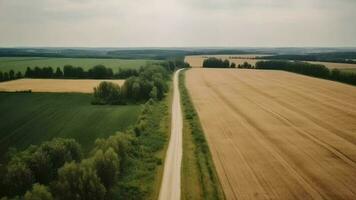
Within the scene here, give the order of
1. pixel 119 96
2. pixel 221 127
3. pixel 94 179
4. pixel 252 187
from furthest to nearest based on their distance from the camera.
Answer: pixel 119 96
pixel 221 127
pixel 252 187
pixel 94 179

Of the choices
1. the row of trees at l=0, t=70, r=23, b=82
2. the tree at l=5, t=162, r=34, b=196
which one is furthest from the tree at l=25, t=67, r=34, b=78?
the tree at l=5, t=162, r=34, b=196

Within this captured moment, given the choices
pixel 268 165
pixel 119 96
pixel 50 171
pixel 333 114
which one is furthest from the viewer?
pixel 119 96

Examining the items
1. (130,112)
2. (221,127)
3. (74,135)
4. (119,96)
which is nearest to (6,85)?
(119,96)

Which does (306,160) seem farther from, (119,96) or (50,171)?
(119,96)

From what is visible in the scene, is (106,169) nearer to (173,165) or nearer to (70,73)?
(173,165)

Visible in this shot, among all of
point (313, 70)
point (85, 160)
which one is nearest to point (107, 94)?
point (85, 160)

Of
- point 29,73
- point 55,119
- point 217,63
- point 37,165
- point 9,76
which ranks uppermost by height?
point 217,63
